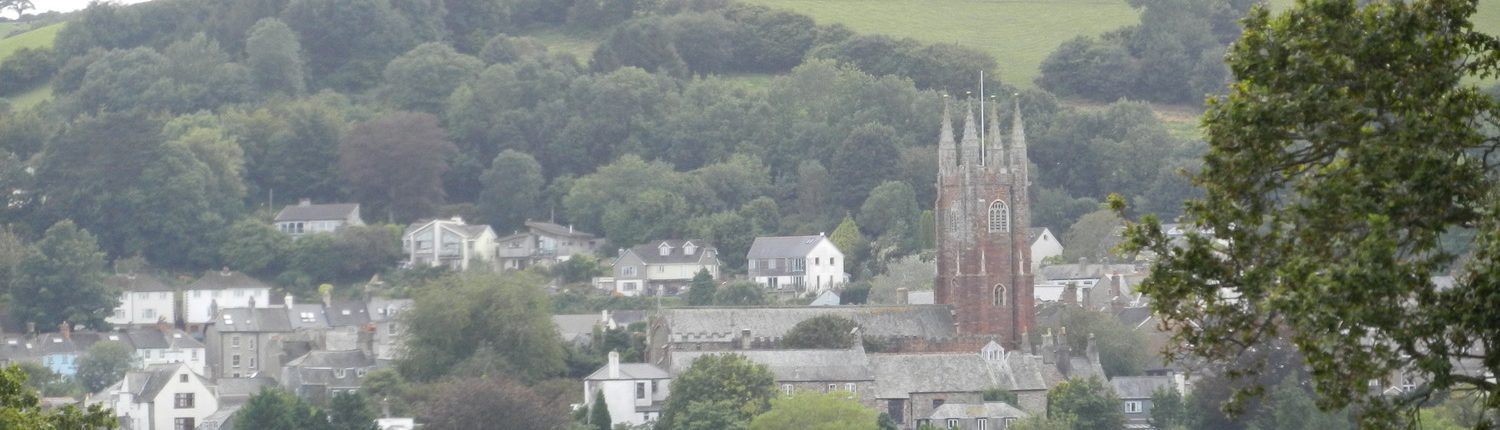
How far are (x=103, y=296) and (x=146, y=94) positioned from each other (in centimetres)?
3534

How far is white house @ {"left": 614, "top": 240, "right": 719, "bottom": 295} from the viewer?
116 metres

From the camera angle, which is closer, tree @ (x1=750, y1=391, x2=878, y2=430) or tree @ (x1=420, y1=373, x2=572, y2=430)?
tree @ (x1=750, y1=391, x2=878, y2=430)

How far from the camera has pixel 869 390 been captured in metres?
85.8

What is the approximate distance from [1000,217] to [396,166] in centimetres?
4258

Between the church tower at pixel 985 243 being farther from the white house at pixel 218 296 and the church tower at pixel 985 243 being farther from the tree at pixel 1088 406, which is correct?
the white house at pixel 218 296

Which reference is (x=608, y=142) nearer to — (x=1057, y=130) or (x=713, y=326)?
(x=1057, y=130)

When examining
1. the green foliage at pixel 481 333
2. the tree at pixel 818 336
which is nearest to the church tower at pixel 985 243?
the tree at pixel 818 336

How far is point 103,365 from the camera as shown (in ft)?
326

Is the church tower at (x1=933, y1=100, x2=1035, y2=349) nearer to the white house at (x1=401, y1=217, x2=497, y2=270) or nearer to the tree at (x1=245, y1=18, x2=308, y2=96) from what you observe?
the white house at (x1=401, y1=217, x2=497, y2=270)

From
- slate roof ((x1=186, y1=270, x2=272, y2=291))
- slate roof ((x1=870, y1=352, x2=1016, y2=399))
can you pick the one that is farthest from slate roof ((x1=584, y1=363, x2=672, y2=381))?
slate roof ((x1=186, y1=270, x2=272, y2=291))

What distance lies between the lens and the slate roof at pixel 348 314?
107562mm

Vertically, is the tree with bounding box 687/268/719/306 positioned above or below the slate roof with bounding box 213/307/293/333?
above

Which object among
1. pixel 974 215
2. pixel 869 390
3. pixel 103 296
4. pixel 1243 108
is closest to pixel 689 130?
pixel 103 296

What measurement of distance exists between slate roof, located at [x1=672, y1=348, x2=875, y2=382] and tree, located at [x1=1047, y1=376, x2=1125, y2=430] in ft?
19.5
